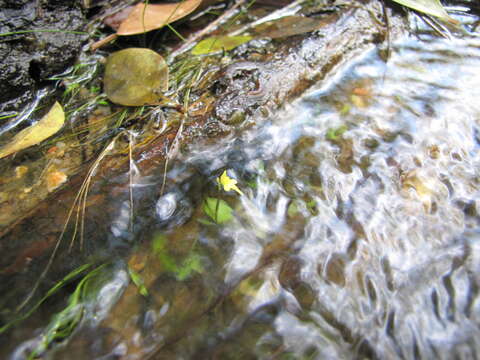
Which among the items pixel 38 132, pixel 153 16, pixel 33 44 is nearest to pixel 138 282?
pixel 38 132

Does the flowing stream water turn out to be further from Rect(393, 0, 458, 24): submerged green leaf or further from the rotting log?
Rect(393, 0, 458, 24): submerged green leaf

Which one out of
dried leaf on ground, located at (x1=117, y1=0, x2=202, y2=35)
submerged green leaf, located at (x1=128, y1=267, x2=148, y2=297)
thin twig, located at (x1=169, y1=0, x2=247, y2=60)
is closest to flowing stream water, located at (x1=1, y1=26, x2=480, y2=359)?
submerged green leaf, located at (x1=128, y1=267, x2=148, y2=297)

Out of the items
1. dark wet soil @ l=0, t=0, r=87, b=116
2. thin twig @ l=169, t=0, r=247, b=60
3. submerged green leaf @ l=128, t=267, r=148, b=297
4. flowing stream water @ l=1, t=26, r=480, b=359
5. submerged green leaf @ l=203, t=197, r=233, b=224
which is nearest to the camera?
flowing stream water @ l=1, t=26, r=480, b=359

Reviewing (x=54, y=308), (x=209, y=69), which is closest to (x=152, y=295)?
(x=54, y=308)

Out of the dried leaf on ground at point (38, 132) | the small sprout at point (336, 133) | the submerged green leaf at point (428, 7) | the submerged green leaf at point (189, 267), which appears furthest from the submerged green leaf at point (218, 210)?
the submerged green leaf at point (428, 7)

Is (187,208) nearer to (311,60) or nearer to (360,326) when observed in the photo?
(360,326)

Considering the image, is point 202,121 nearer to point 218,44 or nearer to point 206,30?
point 218,44

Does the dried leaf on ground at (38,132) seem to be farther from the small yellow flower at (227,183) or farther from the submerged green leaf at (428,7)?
the submerged green leaf at (428,7)
